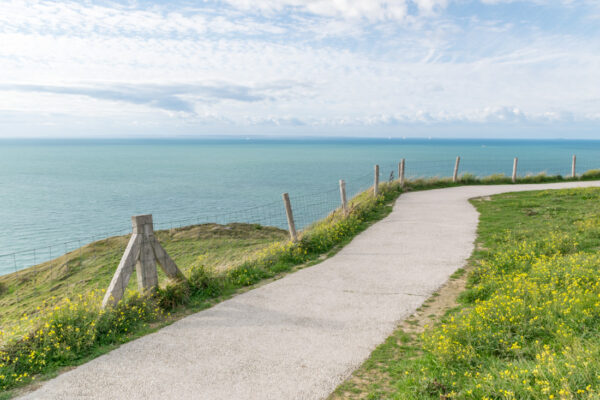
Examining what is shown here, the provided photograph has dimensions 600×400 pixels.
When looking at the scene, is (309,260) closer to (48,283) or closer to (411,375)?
(411,375)

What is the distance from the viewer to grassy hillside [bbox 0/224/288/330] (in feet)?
49.3

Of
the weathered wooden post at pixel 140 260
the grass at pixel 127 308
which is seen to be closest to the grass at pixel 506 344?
the grass at pixel 127 308

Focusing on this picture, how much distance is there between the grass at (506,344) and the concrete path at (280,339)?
20.4 inches

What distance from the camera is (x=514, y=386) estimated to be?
388cm

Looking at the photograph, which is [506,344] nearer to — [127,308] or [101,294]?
[127,308]

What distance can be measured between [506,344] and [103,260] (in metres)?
18.4

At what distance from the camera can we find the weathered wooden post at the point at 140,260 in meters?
6.54

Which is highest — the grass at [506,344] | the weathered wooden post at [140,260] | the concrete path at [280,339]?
the weathered wooden post at [140,260]

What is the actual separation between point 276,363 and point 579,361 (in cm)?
344

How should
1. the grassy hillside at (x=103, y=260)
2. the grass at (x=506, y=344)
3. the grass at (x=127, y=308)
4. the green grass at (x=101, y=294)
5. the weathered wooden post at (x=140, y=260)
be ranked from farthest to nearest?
the grassy hillside at (x=103, y=260) < the weathered wooden post at (x=140, y=260) < the green grass at (x=101, y=294) < the grass at (x=127, y=308) < the grass at (x=506, y=344)

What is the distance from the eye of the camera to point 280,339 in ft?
19.6

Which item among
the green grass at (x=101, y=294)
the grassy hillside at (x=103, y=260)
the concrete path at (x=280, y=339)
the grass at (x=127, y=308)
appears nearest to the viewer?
the concrete path at (x=280, y=339)

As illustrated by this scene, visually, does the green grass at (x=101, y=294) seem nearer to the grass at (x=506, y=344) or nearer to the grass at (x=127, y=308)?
the grass at (x=127, y=308)

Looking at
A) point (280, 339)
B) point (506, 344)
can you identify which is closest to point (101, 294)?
point (280, 339)
